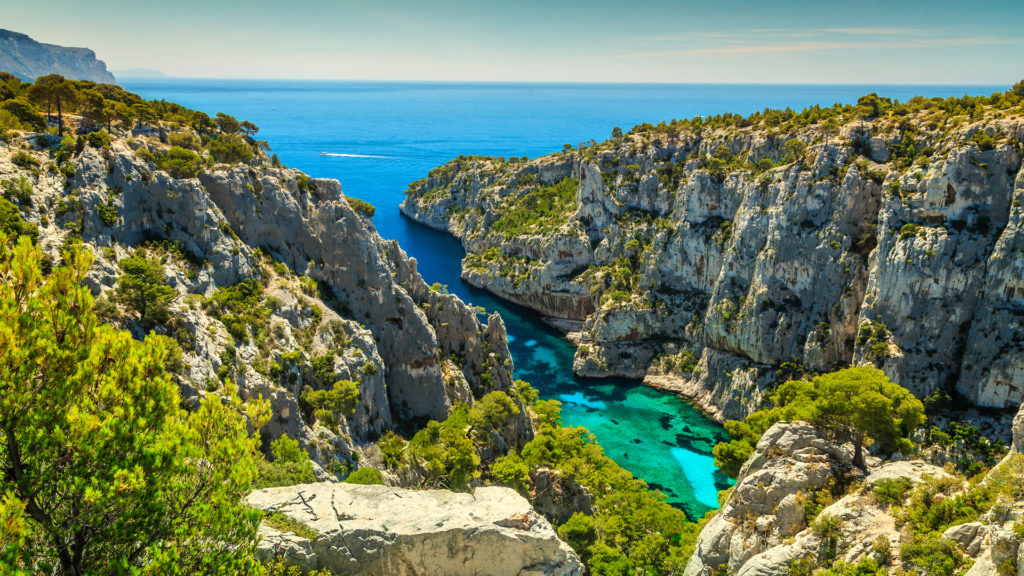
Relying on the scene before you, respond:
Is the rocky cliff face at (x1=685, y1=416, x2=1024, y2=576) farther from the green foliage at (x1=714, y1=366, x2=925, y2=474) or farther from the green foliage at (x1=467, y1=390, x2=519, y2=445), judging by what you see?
the green foliage at (x1=467, y1=390, x2=519, y2=445)

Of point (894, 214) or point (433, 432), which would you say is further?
point (894, 214)

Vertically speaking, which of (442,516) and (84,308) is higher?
(84,308)

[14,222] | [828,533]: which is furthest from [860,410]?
[14,222]

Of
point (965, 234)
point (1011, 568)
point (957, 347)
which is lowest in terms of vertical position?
point (957, 347)

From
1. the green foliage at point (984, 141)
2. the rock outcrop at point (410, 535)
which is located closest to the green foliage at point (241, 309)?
the rock outcrop at point (410, 535)

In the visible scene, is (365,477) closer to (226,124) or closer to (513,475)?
(513,475)

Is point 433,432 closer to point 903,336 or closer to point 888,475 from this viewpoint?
point 888,475

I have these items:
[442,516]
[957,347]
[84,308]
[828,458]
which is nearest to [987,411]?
[957,347]
